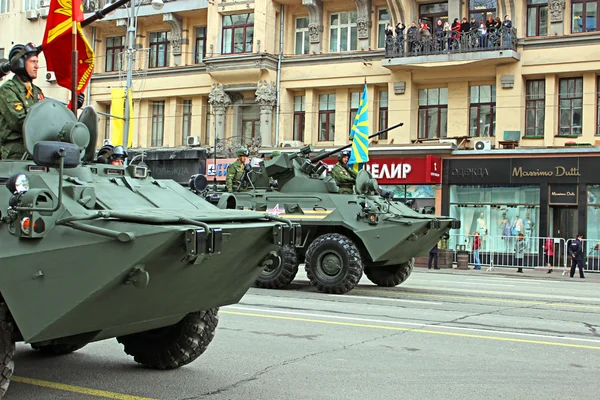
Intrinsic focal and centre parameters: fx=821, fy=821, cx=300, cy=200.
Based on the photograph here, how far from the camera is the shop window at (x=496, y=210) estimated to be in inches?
1091

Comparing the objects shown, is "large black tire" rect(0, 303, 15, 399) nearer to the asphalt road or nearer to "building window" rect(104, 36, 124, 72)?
the asphalt road

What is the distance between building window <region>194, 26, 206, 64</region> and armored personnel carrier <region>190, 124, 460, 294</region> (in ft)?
64.2

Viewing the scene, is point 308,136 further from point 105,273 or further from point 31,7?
point 105,273

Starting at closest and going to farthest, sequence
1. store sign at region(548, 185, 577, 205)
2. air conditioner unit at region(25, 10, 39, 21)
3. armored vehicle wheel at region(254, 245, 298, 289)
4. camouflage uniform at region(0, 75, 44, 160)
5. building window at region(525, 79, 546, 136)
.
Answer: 1. camouflage uniform at region(0, 75, 44, 160)
2. armored vehicle wheel at region(254, 245, 298, 289)
3. store sign at region(548, 185, 577, 205)
4. building window at region(525, 79, 546, 136)
5. air conditioner unit at region(25, 10, 39, 21)

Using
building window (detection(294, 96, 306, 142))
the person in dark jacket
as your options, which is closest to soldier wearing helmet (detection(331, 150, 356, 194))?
the person in dark jacket

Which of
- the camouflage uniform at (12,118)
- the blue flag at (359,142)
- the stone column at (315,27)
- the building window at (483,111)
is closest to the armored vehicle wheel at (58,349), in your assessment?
the camouflage uniform at (12,118)

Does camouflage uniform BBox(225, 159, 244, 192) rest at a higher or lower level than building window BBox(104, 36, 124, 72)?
lower

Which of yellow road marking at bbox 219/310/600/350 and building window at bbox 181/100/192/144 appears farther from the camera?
building window at bbox 181/100/192/144

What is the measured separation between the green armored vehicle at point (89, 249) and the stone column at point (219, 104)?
27.4 meters

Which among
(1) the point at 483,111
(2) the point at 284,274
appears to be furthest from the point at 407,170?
(2) the point at 284,274

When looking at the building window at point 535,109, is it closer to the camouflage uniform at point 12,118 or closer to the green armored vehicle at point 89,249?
the green armored vehicle at point 89,249

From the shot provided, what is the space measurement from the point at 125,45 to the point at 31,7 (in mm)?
5585

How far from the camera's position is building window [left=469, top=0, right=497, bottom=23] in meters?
28.4

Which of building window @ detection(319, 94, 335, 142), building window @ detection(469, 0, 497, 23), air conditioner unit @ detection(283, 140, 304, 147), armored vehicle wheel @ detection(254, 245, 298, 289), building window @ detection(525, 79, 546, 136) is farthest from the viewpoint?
building window @ detection(319, 94, 335, 142)
